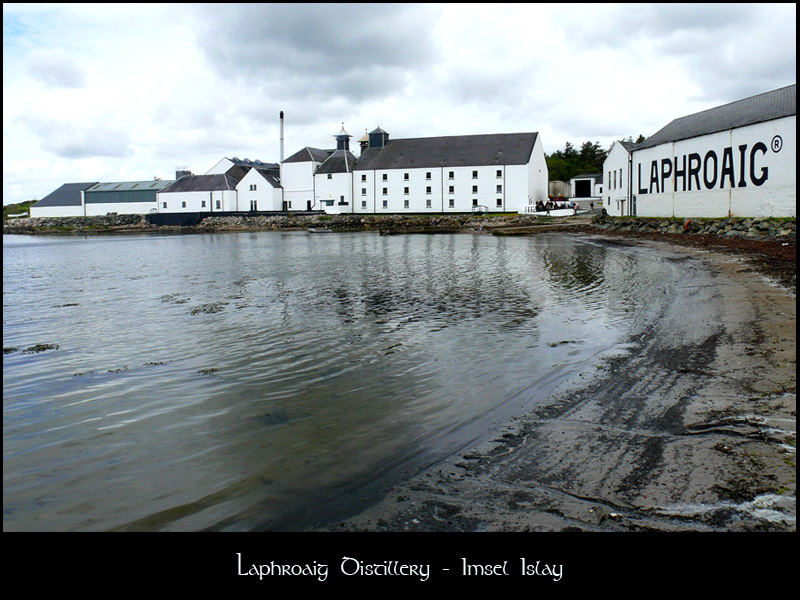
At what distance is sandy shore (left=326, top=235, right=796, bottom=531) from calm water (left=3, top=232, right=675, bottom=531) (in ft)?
1.55

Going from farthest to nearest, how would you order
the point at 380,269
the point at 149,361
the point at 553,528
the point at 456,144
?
the point at 456,144 < the point at 380,269 < the point at 149,361 < the point at 553,528

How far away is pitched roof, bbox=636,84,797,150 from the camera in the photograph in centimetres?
3303

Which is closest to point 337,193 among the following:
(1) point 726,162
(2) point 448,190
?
(2) point 448,190

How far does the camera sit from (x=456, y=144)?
7944 cm

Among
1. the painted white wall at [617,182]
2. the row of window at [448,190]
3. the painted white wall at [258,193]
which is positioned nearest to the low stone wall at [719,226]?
the painted white wall at [617,182]

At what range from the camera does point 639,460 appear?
5.80m

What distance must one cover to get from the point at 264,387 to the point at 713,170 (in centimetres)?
3738

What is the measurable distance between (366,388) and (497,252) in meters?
27.4

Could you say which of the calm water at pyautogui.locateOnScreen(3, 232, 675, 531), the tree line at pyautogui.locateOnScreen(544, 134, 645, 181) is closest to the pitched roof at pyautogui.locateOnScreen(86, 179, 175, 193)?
the tree line at pyautogui.locateOnScreen(544, 134, 645, 181)

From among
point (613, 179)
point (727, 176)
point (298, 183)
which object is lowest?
point (727, 176)

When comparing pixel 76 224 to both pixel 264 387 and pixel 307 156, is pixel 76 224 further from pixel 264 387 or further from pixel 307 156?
pixel 264 387

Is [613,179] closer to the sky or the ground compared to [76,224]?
closer to the sky
